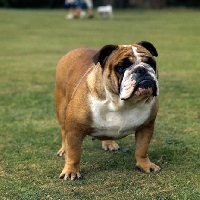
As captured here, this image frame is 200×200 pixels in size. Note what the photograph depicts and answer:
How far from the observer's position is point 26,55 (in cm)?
1565

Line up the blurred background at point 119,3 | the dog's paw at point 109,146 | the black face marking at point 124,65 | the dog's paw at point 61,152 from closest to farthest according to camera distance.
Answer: the black face marking at point 124,65 → the dog's paw at point 61,152 → the dog's paw at point 109,146 → the blurred background at point 119,3

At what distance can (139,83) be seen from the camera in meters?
4.09

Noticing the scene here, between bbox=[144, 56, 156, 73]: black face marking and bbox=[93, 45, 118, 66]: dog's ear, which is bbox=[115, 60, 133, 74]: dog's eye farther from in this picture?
bbox=[93, 45, 118, 66]: dog's ear

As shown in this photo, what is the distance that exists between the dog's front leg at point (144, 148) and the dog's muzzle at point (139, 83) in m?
0.71

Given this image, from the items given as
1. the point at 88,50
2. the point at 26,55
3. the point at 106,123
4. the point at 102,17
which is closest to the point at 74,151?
the point at 106,123

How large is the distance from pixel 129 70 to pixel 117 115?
53 centimetres

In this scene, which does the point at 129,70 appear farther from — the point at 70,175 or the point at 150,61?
the point at 70,175

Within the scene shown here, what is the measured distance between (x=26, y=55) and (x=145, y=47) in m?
11.4

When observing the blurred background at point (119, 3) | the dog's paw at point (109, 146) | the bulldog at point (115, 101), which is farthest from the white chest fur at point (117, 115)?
the blurred background at point (119, 3)

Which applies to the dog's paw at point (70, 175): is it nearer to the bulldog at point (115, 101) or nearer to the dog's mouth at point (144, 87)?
the bulldog at point (115, 101)

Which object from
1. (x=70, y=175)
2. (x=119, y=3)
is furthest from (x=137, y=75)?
(x=119, y=3)

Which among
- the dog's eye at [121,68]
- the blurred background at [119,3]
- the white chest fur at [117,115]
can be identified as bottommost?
the blurred background at [119,3]

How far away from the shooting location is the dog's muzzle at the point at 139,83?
13.5 ft

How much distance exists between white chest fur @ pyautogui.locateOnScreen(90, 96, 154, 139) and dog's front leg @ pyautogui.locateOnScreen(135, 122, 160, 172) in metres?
0.20
